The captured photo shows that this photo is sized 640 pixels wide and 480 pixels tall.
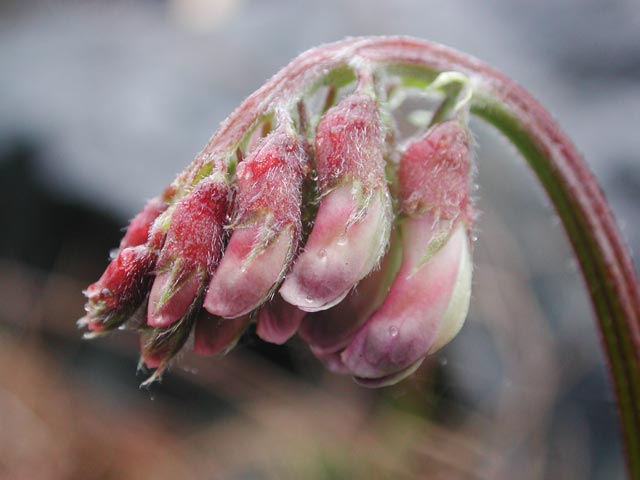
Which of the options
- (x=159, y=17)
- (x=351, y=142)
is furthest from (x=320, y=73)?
(x=159, y=17)

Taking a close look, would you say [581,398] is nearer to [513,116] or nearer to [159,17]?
[513,116]

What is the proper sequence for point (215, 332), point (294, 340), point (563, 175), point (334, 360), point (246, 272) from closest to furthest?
point (246, 272) → point (215, 332) → point (334, 360) → point (563, 175) → point (294, 340)

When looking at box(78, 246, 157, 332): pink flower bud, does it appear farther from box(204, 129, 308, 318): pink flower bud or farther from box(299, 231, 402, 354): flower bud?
box(299, 231, 402, 354): flower bud

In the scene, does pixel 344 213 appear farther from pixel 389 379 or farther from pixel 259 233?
pixel 389 379

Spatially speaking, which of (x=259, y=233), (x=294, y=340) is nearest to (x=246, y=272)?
(x=259, y=233)

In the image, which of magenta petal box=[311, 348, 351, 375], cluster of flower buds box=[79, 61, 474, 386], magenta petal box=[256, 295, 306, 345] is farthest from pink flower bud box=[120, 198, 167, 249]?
magenta petal box=[311, 348, 351, 375]
